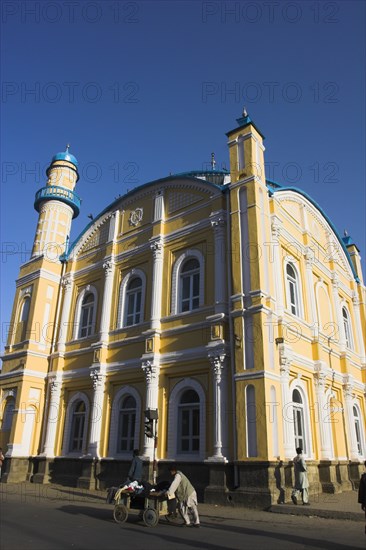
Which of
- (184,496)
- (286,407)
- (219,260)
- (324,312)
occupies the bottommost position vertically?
(184,496)

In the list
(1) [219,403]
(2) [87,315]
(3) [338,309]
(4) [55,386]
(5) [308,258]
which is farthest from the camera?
(2) [87,315]

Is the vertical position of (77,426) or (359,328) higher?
(359,328)

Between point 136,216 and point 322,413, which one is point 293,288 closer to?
point 322,413

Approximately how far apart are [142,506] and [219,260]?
26.3 ft

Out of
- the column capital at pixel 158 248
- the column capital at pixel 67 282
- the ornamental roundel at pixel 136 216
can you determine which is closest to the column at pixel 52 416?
the column capital at pixel 67 282

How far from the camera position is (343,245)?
22312 mm

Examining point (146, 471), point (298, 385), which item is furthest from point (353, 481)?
point (146, 471)

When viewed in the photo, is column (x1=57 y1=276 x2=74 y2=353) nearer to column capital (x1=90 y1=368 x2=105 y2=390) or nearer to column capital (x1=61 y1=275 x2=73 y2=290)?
column capital (x1=61 y1=275 x2=73 y2=290)

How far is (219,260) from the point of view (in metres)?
15.0

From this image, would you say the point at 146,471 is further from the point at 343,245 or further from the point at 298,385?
the point at 343,245

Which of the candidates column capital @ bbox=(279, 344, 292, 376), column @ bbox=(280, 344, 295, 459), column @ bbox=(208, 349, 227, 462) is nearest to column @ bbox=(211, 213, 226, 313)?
column @ bbox=(208, 349, 227, 462)

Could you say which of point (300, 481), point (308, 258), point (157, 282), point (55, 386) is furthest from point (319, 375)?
point (55, 386)

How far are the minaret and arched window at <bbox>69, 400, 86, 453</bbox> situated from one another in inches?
287

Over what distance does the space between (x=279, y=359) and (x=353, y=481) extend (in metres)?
6.31
